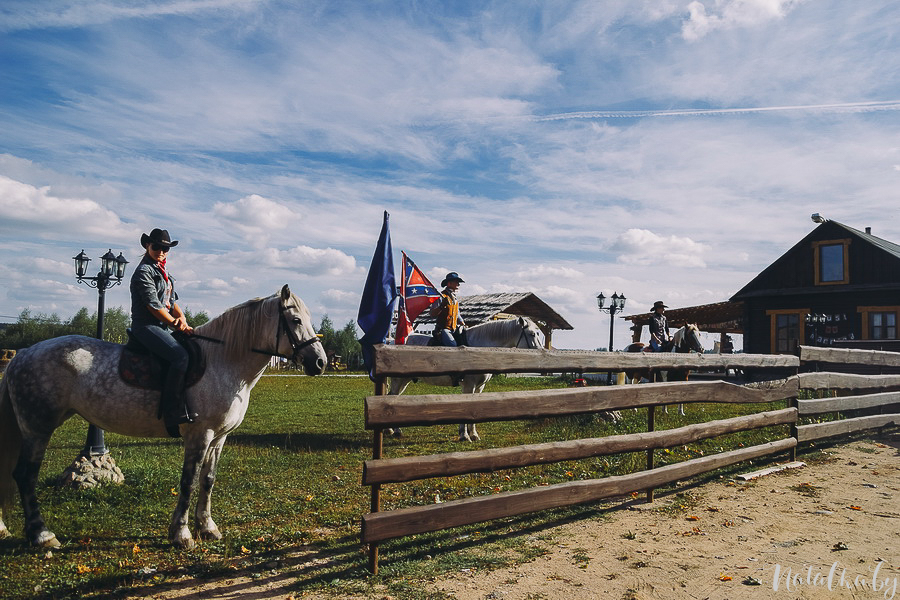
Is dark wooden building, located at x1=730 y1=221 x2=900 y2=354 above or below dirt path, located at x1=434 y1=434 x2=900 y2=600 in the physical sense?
above

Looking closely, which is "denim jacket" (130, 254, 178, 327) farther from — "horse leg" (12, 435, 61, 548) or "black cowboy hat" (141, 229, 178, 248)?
"horse leg" (12, 435, 61, 548)

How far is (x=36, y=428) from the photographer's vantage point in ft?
17.3

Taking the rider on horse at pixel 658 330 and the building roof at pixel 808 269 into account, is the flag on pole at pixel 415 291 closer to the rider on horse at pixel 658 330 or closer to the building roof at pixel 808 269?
the rider on horse at pixel 658 330

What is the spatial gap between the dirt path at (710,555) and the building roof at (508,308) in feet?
69.2

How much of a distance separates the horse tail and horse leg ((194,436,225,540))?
1.63 meters

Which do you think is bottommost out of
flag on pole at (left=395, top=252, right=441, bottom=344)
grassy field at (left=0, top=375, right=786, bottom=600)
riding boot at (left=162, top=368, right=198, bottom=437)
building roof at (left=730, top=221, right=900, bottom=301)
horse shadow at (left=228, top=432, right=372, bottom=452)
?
horse shadow at (left=228, top=432, right=372, bottom=452)

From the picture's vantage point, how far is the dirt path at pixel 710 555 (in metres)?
4.21

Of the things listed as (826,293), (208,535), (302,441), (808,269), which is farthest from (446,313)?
(808,269)

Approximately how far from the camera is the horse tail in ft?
17.2

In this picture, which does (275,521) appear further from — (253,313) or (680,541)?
(680,541)

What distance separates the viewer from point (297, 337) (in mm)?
5512

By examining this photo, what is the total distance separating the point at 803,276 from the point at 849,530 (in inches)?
1023

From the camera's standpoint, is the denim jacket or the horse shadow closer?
the denim jacket

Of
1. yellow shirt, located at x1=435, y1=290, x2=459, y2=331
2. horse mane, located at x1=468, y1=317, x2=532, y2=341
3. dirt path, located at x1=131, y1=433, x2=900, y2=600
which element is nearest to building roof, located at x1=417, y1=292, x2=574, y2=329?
horse mane, located at x1=468, y1=317, x2=532, y2=341
